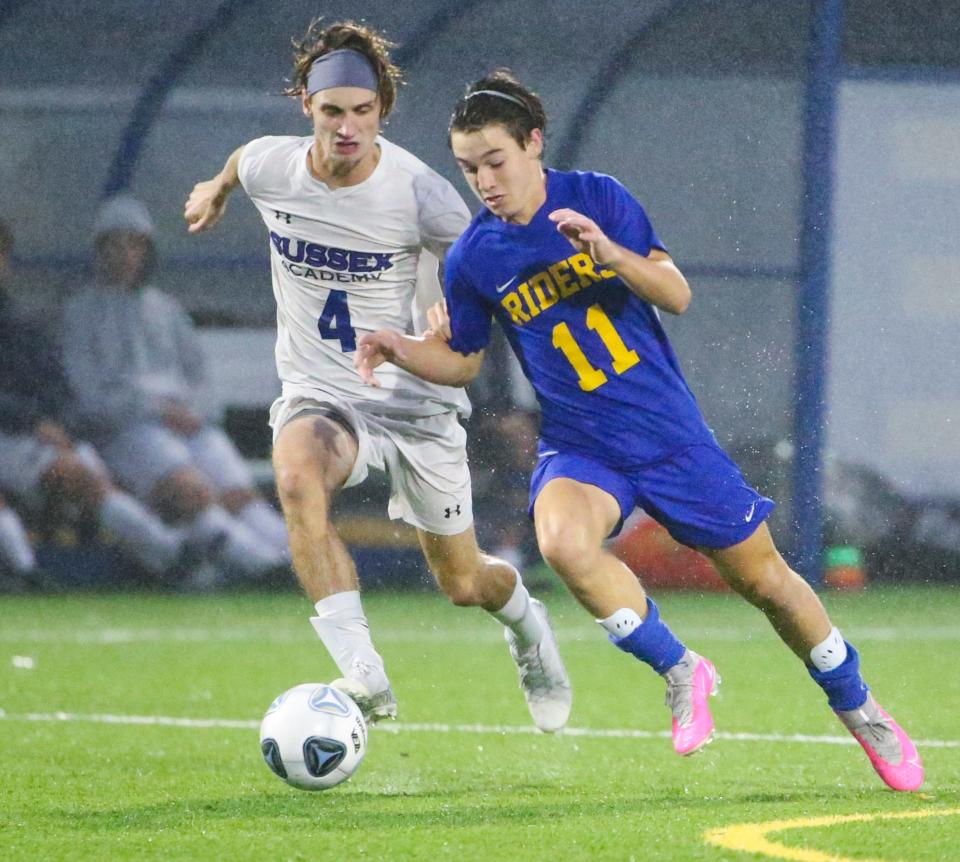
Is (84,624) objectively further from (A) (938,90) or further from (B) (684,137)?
(A) (938,90)

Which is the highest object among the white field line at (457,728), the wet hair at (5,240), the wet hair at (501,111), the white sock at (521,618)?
the wet hair at (501,111)

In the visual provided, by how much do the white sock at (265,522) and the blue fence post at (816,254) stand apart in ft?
10.4

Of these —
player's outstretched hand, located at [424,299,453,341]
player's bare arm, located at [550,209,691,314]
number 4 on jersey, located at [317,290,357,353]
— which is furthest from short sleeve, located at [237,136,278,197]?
player's bare arm, located at [550,209,691,314]

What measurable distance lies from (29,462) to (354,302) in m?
6.79

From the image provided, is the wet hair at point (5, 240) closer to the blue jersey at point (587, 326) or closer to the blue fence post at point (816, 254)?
the blue fence post at point (816, 254)

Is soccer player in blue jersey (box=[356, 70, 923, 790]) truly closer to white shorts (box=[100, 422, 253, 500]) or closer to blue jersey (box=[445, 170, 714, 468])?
blue jersey (box=[445, 170, 714, 468])

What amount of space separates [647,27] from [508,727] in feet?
22.4

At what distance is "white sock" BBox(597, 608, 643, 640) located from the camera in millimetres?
4930

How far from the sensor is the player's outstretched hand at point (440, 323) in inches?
206

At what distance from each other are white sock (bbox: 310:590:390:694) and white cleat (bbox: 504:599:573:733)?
95cm

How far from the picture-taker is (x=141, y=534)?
1191cm

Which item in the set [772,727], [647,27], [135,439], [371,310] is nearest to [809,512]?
[647,27]

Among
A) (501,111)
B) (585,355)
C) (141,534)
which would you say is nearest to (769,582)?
(585,355)

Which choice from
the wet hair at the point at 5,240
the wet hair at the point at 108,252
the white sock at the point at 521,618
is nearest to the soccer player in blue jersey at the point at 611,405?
the white sock at the point at 521,618
